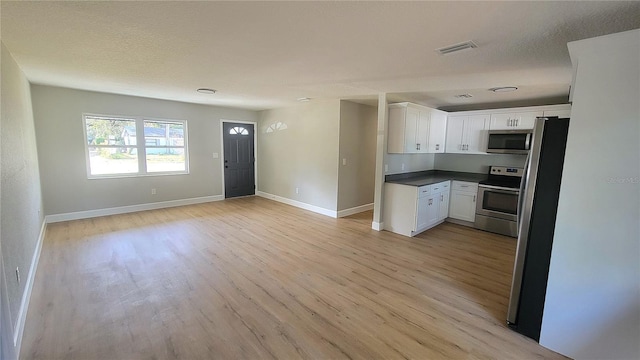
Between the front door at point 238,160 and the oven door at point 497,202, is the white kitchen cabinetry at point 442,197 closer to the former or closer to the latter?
the oven door at point 497,202

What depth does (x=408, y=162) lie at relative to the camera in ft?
17.6

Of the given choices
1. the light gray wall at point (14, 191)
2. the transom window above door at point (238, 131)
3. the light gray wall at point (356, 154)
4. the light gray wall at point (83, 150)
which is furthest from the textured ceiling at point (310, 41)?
the transom window above door at point (238, 131)

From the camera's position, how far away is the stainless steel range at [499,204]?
4.40m

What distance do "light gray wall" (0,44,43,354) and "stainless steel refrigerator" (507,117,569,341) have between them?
3.86m

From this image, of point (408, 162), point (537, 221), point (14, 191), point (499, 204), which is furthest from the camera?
point (408, 162)

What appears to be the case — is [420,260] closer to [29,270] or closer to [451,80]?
[451,80]

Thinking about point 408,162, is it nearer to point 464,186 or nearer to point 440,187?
point 440,187

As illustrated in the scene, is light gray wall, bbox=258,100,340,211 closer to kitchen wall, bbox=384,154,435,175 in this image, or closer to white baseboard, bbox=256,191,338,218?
white baseboard, bbox=256,191,338,218

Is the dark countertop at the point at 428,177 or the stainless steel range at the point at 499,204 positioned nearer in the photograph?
the stainless steel range at the point at 499,204

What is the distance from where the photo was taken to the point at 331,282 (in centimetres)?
292

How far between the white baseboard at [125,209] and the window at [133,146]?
0.68 metres

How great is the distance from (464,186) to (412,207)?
4.47 feet

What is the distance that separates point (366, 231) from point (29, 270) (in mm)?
4270

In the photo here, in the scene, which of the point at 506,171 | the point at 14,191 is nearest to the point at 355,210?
the point at 506,171
